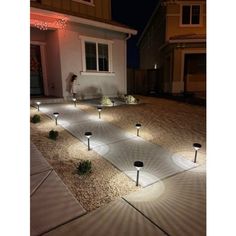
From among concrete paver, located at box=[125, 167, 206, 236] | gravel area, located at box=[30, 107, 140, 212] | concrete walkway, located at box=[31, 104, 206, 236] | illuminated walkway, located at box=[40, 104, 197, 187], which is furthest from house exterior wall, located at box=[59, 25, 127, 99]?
concrete paver, located at box=[125, 167, 206, 236]

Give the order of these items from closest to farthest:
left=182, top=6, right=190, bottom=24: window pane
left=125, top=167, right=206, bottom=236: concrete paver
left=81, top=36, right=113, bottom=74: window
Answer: left=125, top=167, right=206, bottom=236: concrete paver < left=81, top=36, right=113, bottom=74: window < left=182, top=6, right=190, bottom=24: window pane

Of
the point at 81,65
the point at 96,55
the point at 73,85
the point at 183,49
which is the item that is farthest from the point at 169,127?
the point at 183,49

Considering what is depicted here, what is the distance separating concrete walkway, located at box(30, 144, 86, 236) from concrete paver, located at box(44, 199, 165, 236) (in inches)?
4.2

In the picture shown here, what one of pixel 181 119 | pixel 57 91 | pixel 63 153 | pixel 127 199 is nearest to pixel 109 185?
pixel 127 199

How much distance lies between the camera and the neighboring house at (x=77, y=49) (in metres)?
9.03

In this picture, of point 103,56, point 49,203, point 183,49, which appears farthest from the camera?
point 183,49

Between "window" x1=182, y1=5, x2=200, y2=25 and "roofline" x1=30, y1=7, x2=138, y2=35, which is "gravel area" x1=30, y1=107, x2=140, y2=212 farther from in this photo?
"window" x1=182, y1=5, x2=200, y2=25

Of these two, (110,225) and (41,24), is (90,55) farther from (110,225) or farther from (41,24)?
(110,225)

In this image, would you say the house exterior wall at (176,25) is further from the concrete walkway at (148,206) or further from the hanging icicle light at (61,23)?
the concrete walkway at (148,206)

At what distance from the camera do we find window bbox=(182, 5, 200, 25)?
48.3ft

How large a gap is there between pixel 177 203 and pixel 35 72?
386 inches

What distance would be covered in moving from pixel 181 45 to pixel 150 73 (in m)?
3.02

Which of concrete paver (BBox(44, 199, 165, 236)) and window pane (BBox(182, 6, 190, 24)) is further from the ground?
window pane (BBox(182, 6, 190, 24))

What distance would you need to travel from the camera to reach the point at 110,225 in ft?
6.77
